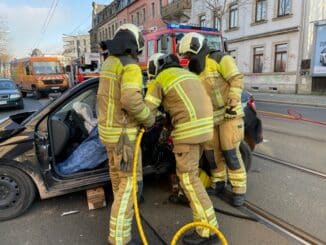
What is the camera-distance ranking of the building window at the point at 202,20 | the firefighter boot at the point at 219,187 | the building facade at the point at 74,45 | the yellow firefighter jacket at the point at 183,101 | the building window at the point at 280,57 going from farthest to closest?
the building facade at the point at 74,45, the building window at the point at 202,20, the building window at the point at 280,57, the firefighter boot at the point at 219,187, the yellow firefighter jacket at the point at 183,101

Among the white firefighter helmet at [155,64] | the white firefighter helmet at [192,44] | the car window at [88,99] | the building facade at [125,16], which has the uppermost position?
Answer: the building facade at [125,16]

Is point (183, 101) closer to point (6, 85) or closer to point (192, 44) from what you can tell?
point (192, 44)

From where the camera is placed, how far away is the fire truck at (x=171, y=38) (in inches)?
396

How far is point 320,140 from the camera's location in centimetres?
640

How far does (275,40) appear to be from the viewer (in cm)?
2077

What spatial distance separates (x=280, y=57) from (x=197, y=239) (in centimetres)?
1998

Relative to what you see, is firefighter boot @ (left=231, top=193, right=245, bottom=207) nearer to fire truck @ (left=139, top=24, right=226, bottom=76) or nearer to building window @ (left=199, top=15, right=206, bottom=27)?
fire truck @ (left=139, top=24, right=226, bottom=76)

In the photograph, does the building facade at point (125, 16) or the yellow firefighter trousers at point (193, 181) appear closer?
the yellow firefighter trousers at point (193, 181)

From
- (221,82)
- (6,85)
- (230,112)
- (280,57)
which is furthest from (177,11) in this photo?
(230,112)

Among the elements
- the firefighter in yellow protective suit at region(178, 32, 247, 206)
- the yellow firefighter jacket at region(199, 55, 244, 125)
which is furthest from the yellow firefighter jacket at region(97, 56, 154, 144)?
the yellow firefighter jacket at region(199, 55, 244, 125)

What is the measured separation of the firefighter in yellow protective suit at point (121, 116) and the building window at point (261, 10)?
2146cm

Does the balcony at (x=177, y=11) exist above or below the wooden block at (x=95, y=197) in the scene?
above

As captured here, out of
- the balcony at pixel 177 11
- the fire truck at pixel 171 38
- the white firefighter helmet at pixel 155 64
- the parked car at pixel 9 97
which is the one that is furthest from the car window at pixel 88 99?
the balcony at pixel 177 11

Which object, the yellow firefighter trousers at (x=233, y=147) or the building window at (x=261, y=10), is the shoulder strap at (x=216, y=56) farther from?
the building window at (x=261, y=10)
